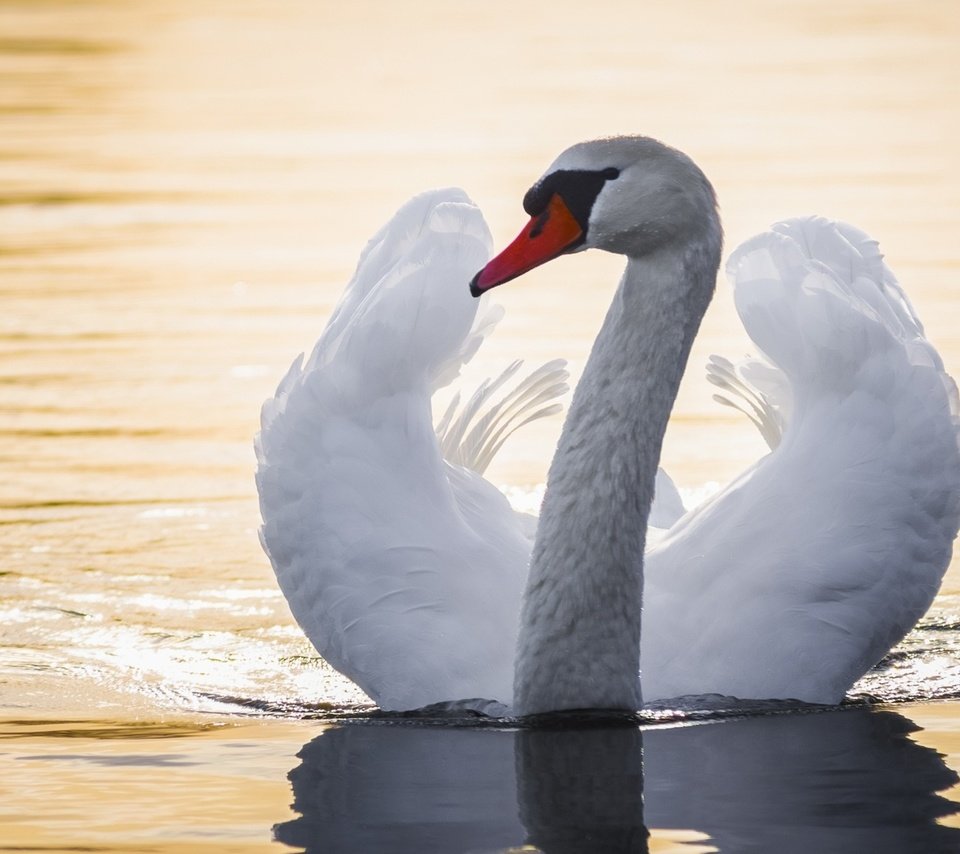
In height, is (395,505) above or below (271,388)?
below

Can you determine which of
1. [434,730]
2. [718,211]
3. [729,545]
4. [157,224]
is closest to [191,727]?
[434,730]

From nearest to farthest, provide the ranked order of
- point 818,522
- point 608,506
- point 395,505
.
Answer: point 608,506 → point 818,522 → point 395,505

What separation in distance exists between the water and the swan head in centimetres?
140

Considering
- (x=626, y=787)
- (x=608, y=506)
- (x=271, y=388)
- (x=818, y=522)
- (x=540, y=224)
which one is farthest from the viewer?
(x=271, y=388)

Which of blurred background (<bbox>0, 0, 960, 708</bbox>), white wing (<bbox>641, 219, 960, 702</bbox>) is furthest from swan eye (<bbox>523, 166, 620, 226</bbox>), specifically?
blurred background (<bbox>0, 0, 960, 708</bbox>)

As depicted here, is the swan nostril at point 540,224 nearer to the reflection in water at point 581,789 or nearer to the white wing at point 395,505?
the white wing at point 395,505

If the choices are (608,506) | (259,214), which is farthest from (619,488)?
(259,214)

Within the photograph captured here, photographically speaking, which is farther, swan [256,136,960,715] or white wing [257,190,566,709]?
white wing [257,190,566,709]

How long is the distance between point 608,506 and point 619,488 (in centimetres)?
6

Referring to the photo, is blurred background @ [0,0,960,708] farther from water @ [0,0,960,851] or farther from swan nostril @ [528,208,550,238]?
swan nostril @ [528,208,550,238]

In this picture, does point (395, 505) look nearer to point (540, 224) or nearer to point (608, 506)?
point (608, 506)

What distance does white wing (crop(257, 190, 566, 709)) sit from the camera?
6.39 metres

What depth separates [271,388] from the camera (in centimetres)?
1152

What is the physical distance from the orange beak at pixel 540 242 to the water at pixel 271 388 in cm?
136
